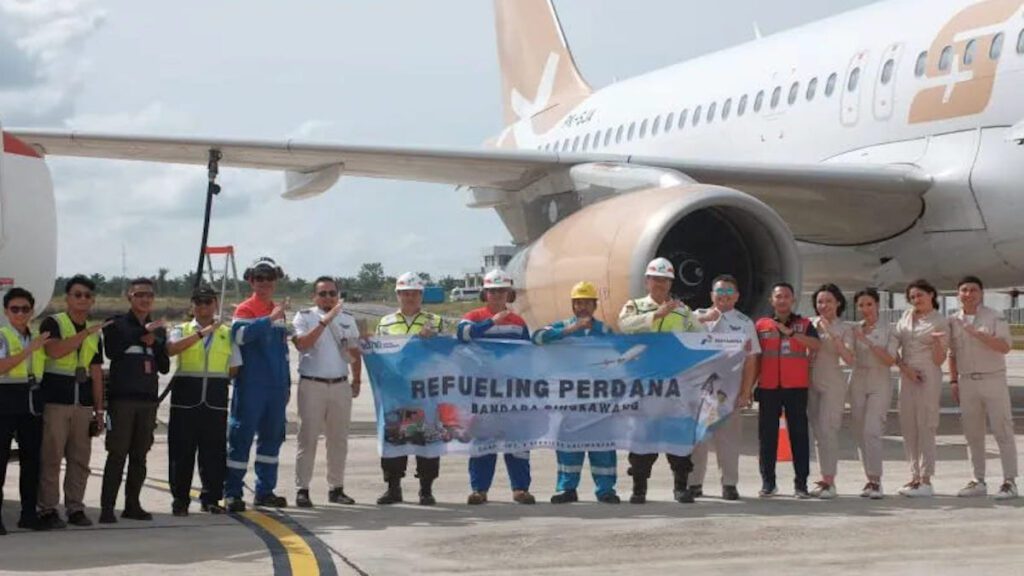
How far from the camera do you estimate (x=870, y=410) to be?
8.97 m

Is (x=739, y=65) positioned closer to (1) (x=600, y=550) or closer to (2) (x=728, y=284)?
(2) (x=728, y=284)

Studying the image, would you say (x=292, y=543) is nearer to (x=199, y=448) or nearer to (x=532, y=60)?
(x=199, y=448)

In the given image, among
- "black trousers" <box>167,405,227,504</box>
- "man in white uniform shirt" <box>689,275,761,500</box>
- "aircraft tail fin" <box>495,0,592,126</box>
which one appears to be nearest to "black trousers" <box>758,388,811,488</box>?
"man in white uniform shirt" <box>689,275,761,500</box>

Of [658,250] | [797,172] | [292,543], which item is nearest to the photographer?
[292,543]

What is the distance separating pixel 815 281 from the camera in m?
16.2

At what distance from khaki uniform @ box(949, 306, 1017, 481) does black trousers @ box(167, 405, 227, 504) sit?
4320mm

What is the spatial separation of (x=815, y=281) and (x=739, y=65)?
2.48 metres

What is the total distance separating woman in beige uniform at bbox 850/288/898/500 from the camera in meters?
8.90

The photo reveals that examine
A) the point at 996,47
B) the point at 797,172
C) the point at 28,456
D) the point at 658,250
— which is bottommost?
the point at 28,456

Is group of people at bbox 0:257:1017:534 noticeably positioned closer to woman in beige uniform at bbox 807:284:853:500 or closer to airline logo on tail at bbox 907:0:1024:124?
woman in beige uniform at bbox 807:284:853:500

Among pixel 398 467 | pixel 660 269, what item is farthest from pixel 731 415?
pixel 398 467

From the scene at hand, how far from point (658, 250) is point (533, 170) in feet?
6.29

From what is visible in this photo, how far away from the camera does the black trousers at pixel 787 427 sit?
8.84 m

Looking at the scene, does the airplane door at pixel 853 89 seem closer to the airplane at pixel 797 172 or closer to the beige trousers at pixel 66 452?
the airplane at pixel 797 172
